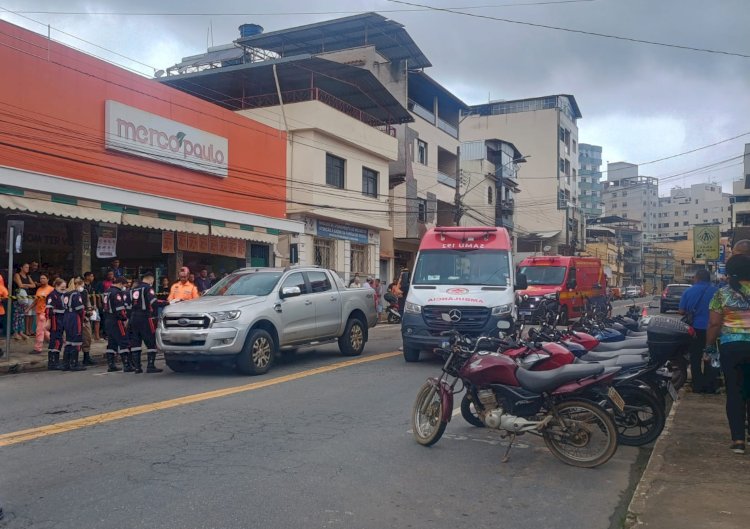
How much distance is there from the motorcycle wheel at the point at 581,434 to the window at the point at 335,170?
21602 millimetres

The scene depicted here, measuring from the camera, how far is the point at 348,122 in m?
27.4

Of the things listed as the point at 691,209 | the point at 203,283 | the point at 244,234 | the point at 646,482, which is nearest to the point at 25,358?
the point at 203,283

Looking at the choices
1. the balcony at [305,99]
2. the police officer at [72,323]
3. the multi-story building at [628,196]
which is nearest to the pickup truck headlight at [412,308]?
the police officer at [72,323]

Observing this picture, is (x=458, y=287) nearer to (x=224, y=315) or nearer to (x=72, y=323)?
(x=224, y=315)

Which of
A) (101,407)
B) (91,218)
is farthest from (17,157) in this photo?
(101,407)

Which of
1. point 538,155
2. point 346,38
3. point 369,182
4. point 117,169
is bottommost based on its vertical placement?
point 117,169

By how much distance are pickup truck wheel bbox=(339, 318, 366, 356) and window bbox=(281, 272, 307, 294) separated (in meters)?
1.54

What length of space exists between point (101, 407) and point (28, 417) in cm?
82

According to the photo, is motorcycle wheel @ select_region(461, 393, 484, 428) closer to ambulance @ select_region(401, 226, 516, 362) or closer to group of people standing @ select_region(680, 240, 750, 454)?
group of people standing @ select_region(680, 240, 750, 454)

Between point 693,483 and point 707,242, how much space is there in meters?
20.1

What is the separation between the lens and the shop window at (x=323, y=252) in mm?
26538

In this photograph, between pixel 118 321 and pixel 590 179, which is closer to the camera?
pixel 118 321

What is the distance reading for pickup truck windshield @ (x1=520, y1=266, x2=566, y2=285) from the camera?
22688 millimetres

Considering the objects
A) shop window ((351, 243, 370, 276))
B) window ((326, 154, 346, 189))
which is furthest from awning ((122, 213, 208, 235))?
shop window ((351, 243, 370, 276))
